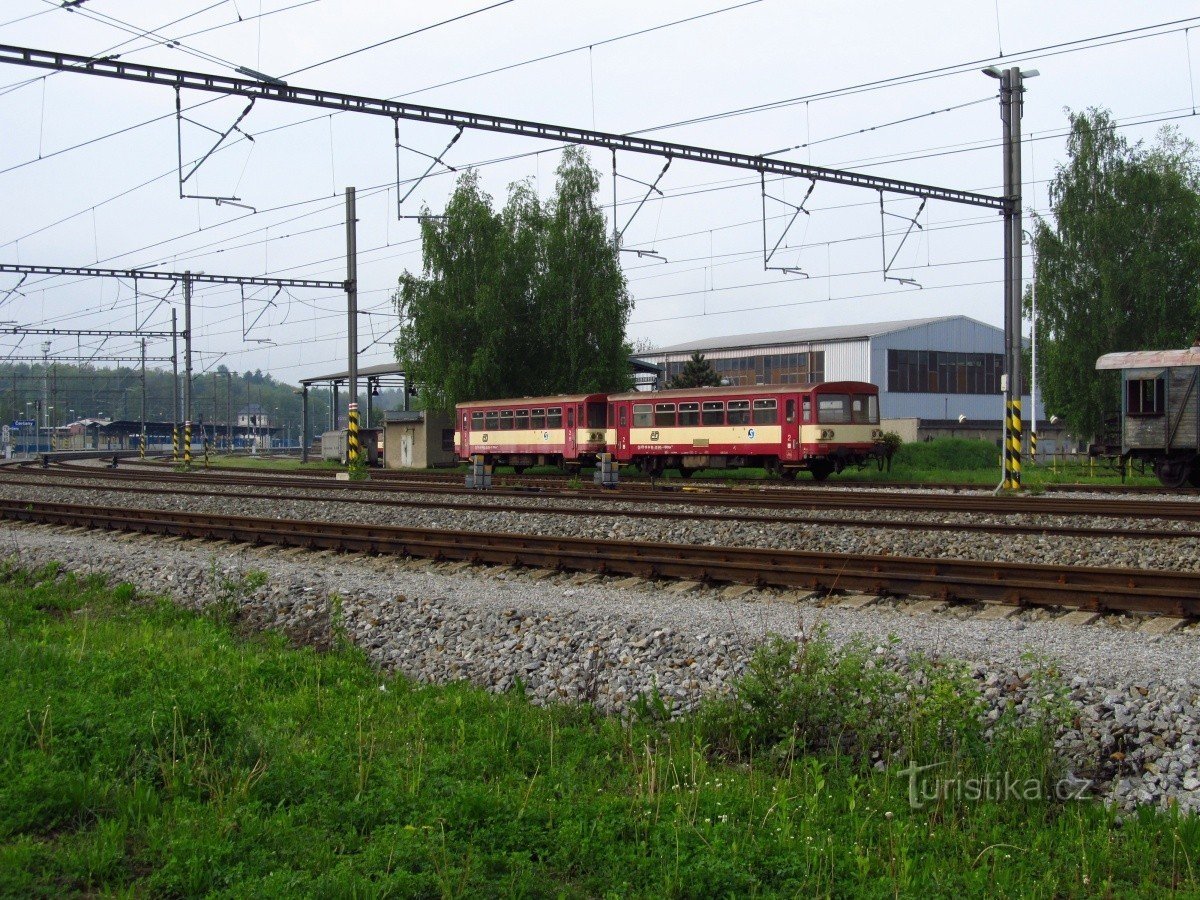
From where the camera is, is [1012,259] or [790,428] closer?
[1012,259]

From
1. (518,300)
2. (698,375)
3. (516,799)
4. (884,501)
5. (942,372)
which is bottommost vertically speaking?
(516,799)

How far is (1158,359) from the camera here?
2714 cm

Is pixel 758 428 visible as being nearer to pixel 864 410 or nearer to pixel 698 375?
pixel 864 410

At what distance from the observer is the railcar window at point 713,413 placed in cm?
3375

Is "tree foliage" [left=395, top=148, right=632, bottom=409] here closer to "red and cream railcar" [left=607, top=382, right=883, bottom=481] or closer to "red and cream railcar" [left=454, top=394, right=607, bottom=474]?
"red and cream railcar" [left=454, top=394, right=607, bottom=474]

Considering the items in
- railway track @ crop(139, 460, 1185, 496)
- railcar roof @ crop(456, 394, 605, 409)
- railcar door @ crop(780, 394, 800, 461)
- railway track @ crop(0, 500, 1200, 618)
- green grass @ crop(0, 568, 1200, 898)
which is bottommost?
green grass @ crop(0, 568, 1200, 898)

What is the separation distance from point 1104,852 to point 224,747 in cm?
449

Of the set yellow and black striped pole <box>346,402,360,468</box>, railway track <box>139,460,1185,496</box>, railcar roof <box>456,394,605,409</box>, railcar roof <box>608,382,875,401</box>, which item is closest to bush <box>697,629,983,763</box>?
railway track <box>139,460,1185,496</box>

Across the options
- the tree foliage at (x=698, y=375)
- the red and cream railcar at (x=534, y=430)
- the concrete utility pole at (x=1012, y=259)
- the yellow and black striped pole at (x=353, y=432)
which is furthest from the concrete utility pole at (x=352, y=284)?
the tree foliage at (x=698, y=375)

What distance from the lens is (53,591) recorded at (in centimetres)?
1365

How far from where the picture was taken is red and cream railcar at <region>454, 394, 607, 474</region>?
38000 mm

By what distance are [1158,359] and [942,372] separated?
40.4m

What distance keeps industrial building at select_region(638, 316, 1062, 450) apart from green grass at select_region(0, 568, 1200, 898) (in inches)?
2122

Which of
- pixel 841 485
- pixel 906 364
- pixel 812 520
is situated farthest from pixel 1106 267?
pixel 812 520
